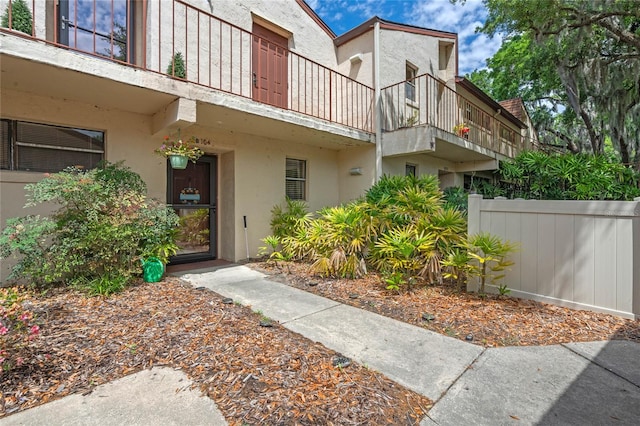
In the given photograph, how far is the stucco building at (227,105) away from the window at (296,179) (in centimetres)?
4

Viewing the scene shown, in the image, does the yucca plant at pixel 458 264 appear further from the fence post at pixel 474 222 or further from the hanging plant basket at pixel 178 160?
the hanging plant basket at pixel 178 160

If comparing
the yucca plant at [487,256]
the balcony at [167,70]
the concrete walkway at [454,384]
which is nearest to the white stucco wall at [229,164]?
the balcony at [167,70]

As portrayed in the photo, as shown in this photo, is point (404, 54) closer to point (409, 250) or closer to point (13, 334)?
point (409, 250)

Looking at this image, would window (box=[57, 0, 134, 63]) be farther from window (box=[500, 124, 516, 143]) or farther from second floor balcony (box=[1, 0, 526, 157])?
window (box=[500, 124, 516, 143])

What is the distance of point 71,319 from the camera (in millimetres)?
3168

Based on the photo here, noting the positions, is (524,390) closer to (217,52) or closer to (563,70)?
(217,52)

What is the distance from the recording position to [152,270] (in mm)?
4758

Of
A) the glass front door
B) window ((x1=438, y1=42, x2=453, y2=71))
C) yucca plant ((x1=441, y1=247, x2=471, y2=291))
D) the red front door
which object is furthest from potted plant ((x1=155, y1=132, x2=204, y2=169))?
window ((x1=438, y1=42, x2=453, y2=71))

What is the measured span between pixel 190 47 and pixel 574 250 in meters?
7.12

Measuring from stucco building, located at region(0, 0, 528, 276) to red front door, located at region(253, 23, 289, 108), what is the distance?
0.10 ft

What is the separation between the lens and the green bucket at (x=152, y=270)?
4.73m

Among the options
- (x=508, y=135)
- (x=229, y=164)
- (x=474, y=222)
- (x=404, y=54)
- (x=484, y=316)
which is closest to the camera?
(x=484, y=316)

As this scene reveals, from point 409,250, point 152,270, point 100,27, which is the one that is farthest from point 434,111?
point 152,270

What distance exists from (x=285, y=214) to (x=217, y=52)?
373 cm
